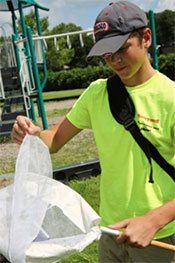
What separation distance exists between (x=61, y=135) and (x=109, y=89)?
0.37 meters

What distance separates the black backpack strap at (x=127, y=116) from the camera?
4.53ft

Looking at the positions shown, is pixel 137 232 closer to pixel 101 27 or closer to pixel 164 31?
pixel 101 27

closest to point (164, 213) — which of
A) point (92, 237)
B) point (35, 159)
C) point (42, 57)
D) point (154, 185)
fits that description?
point (154, 185)

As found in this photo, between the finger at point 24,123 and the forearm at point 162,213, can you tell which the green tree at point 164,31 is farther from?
the forearm at point 162,213

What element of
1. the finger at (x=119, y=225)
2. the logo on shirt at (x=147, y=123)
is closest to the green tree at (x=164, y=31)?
the logo on shirt at (x=147, y=123)

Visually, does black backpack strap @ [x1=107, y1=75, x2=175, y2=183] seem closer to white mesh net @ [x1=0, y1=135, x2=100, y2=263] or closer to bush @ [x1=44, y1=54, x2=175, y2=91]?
white mesh net @ [x1=0, y1=135, x2=100, y2=263]

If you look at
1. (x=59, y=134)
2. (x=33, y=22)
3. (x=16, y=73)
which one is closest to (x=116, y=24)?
(x=59, y=134)

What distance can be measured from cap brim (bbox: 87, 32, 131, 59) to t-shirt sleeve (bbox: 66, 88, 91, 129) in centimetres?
25

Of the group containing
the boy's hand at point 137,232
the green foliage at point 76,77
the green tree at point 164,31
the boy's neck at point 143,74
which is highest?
the green tree at point 164,31

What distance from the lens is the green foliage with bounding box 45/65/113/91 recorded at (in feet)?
97.0

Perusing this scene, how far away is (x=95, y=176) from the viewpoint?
14.3ft

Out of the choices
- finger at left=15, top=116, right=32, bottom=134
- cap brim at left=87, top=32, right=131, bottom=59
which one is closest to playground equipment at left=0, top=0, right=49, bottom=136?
finger at left=15, top=116, right=32, bottom=134

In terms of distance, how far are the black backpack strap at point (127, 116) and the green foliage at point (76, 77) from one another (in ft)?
91.1

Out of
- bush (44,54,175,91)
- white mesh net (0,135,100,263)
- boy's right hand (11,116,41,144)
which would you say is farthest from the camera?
bush (44,54,175,91)
